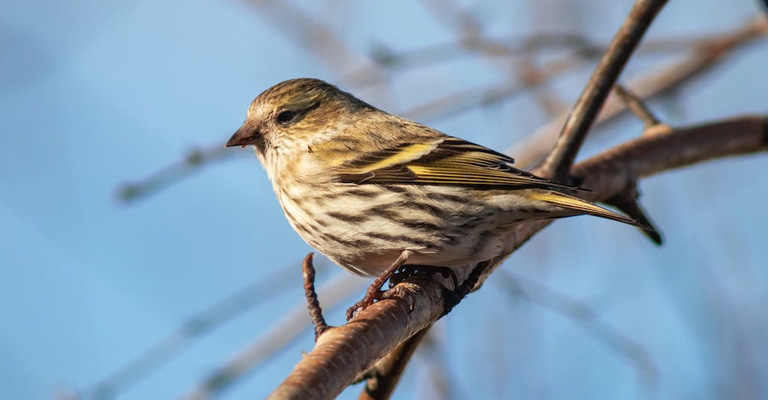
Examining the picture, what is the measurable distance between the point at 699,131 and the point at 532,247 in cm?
184

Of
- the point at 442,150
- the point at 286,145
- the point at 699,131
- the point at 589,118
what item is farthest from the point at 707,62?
the point at 286,145

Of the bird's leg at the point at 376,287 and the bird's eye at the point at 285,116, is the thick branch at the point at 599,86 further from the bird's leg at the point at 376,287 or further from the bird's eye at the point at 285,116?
the bird's eye at the point at 285,116

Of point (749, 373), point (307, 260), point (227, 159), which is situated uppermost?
point (227, 159)

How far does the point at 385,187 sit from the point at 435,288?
0.62 metres

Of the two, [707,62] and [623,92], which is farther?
[707,62]

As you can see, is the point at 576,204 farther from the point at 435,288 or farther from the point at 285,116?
the point at 285,116

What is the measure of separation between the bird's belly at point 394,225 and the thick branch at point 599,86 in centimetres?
49

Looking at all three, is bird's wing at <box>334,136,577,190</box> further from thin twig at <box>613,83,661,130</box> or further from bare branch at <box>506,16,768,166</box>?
bare branch at <box>506,16,768,166</box>

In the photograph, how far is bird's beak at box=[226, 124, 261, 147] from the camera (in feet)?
13.1

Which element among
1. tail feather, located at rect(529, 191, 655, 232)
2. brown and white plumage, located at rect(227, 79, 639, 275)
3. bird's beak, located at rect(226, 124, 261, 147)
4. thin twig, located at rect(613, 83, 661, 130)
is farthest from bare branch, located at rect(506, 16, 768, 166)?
tail feather, located at rect(529, 191, 655, 232)

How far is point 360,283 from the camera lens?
14.6 feet

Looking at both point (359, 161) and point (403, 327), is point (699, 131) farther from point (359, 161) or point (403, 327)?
point (403, 327)

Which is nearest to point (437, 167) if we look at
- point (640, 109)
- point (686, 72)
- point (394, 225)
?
point (394, 225)

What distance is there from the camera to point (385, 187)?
3596 mm
